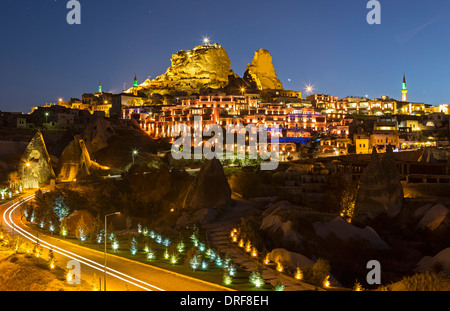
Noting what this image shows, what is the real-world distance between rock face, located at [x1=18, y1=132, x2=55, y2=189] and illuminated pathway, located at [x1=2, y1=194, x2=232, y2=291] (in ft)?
60.6

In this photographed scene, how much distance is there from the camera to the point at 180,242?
2375 cm

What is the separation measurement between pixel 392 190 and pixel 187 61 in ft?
311

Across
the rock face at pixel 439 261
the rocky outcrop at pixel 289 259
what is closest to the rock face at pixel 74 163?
the rocky outcrop at pixel 289 259

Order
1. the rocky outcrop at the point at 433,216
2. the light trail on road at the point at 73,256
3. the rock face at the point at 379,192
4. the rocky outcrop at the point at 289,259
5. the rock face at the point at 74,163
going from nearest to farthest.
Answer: the light trail on road at the point at 73,256, the rocky outcrop at the point at 289,259, the rocky outcrop at the point at 433,216, the rock face at the point at 379,192, the rock face at the point at 74,163

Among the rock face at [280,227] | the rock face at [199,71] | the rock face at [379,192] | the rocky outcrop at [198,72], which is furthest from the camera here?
the rock face at [199,71]

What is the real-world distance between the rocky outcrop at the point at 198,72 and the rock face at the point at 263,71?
6.86 metres

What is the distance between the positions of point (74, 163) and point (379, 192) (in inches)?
1144

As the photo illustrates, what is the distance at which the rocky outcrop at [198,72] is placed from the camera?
113 m

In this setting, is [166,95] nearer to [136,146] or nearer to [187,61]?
[187,61]

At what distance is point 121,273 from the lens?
715 inches

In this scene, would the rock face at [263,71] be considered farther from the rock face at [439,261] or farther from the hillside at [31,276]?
the hillside at [31,276]

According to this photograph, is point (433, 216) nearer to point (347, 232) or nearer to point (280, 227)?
point (347, 232)

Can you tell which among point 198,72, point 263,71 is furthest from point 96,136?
point 263,71

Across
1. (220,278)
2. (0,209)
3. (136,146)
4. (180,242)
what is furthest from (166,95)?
(220,278)
